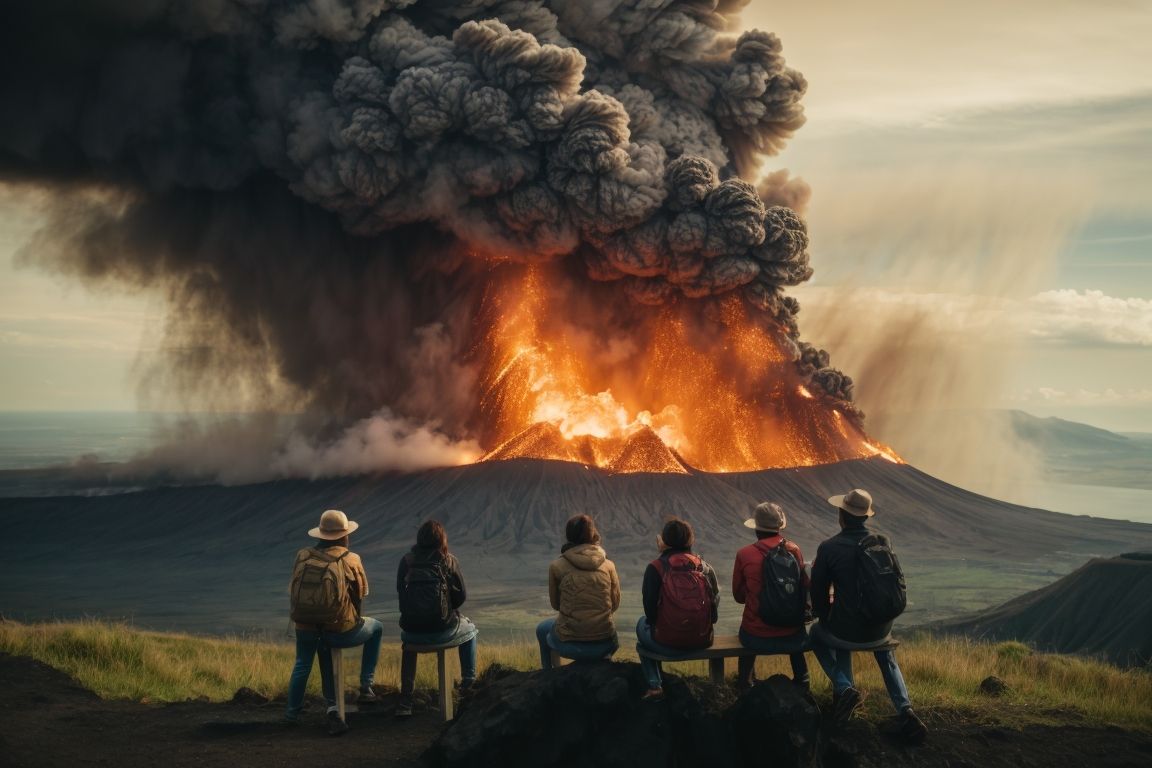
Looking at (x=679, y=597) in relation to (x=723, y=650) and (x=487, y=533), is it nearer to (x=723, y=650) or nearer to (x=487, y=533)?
(x=723, y=650)

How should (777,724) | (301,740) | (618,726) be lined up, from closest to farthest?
(777,724) < (618,726) < (301,740)

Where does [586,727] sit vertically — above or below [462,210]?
below

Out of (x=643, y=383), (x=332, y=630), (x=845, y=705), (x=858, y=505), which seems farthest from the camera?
(x=643, y=383)

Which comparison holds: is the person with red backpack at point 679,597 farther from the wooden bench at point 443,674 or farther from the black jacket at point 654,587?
the wooden bench at point 443,674

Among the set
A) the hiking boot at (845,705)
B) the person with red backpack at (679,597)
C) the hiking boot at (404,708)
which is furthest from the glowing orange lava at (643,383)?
the hiking boot at (845,705)

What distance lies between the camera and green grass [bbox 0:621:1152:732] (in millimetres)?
11523

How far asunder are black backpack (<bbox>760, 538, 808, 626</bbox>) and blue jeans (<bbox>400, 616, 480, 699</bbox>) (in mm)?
3013

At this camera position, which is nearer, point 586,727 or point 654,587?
point 586,727

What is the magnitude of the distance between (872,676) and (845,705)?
11.1 feet

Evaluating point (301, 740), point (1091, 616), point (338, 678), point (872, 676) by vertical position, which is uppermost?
point (338, 678)

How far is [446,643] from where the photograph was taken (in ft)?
36.8

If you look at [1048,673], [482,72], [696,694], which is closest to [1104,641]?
[1048,673]

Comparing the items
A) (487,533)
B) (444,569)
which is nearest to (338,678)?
(444,569)

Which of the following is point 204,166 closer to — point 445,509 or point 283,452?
point 283,452
